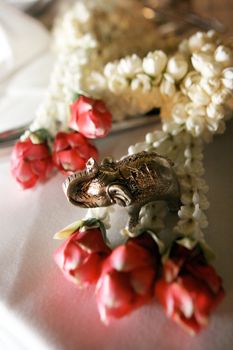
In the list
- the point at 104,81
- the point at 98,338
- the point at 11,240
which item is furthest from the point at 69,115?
the point at 98,338

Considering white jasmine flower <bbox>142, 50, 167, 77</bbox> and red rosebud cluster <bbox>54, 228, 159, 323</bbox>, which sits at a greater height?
white jasmine flower <bbox>142, 50, 167, 77</bbox>

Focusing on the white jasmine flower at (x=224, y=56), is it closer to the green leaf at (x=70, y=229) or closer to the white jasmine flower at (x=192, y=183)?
the white jasmine flower at (x=192, y=183)

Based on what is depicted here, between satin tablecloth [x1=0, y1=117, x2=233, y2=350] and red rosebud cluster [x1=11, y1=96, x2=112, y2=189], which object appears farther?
red rosebud cluster [x1=11, y1=96, x2=112, y2=189]

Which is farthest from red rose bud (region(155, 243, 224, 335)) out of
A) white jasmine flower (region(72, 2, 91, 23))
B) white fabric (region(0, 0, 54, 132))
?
white jasmine flower (region(72, 2, 91, 23))

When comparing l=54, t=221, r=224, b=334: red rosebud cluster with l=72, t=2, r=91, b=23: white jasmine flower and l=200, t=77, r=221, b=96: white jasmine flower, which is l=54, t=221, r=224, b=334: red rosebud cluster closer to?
l=200, t=77, r=221, b=96: white jasmine flower

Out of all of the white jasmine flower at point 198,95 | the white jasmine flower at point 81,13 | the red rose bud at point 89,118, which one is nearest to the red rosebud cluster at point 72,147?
the red rose bud at point 89,118

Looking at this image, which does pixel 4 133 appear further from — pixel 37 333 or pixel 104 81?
pixel 37 333

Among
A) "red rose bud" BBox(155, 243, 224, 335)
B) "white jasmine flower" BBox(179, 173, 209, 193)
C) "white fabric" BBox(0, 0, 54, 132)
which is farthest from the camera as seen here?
"white fabric" BBox(0, 0, 54, 132)
